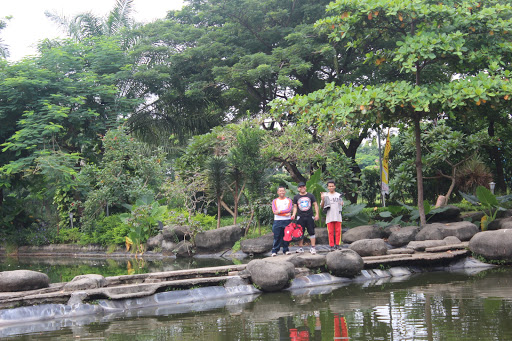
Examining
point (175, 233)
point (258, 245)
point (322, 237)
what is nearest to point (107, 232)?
point (175, 233)

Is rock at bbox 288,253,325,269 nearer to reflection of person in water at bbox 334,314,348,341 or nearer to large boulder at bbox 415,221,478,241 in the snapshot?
reflection of person in water at bbox 334,314,348,341

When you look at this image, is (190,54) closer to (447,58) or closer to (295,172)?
(295,172)

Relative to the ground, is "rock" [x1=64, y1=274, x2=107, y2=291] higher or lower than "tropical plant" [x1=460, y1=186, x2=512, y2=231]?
lower

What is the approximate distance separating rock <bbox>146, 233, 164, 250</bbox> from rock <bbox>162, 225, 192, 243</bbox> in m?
0.22

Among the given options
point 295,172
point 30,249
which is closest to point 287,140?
point 295,172

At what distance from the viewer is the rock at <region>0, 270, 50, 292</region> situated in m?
8.14

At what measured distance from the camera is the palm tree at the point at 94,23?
79.3 feet

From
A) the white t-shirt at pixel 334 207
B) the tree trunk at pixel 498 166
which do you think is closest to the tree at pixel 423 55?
the white t-shirt at pixel 334 207

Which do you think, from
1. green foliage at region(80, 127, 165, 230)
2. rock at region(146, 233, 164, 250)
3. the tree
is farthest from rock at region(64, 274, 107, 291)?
green foliage at region(80, 127, 165, 230)

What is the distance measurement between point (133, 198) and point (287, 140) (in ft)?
22.8

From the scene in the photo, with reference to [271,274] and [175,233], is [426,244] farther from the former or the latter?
[175,233]

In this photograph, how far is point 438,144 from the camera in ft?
52.4

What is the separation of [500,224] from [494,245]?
9.67 feet

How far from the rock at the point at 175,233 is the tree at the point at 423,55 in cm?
617
